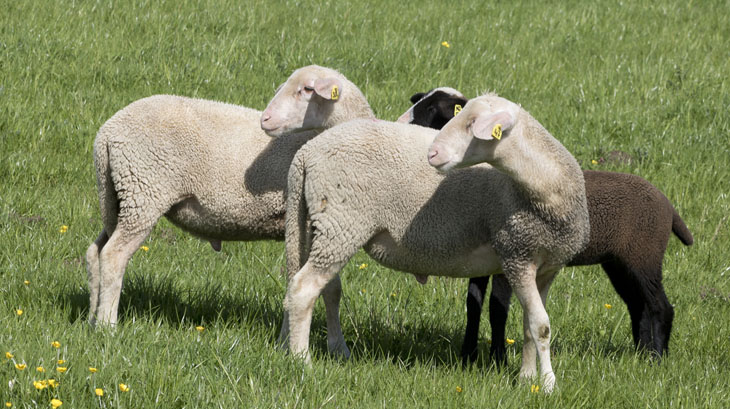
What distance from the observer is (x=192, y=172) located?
4.96 metres

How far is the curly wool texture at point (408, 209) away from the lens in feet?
14.3

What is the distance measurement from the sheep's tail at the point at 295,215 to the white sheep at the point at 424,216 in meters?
0.01

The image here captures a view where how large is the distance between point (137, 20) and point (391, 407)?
6.79m

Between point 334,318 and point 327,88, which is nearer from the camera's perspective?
point 327,88

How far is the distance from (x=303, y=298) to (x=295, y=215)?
1.45 ft

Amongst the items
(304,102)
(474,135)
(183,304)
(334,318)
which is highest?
(474,135)

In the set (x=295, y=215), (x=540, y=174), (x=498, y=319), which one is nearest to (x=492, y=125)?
(x=540, y=174)

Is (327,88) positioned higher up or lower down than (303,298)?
higher up

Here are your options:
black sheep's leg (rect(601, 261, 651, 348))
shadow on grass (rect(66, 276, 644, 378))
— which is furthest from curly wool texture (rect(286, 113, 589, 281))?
black sheep's leg (rect(601, 261, 651, 348))

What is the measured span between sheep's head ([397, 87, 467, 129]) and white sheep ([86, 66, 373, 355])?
56 cm

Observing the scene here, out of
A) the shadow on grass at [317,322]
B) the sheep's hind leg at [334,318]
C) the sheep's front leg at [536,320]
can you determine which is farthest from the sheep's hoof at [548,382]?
the sheep's hind leg at [334,318]

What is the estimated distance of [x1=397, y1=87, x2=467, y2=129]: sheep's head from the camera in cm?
557

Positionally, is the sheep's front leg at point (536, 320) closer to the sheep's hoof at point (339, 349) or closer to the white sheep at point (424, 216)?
the white sheep at point (424, 216)

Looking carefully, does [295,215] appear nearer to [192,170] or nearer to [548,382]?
[192,170]
